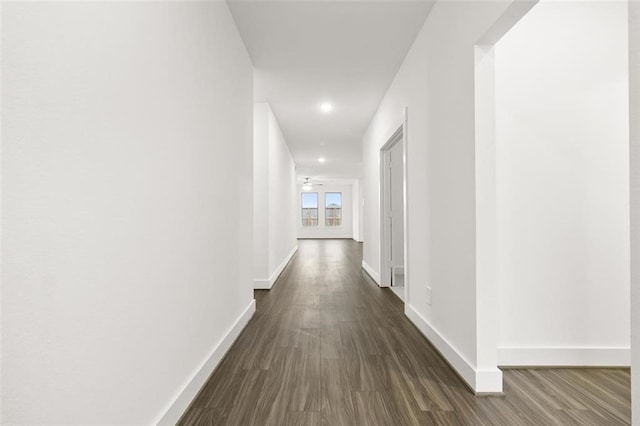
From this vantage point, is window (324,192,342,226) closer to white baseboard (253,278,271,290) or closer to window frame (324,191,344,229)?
window frame (324,191,344,229)

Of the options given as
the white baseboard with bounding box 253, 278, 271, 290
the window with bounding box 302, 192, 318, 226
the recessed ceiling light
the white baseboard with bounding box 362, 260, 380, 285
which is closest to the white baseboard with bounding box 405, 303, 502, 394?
the white baseboard with bounding box 362, 260, 380, 285

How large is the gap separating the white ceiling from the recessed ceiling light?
3.0 inches

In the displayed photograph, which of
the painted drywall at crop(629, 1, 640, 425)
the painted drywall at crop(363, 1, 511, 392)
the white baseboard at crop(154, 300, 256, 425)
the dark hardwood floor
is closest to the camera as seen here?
the painted drywall at crop(629, 1, 640, 425)

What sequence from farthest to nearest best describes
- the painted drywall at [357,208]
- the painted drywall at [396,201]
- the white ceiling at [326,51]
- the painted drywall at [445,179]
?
the painted drywall at [357,208] < the painted drywall at [396,201] < the white ceiling at [326,51] < the painted drywall at [445,179]

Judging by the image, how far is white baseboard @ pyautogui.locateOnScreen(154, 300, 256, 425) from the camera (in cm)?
153

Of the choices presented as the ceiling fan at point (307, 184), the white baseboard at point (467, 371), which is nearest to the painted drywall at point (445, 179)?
the white baseboard at point (467, 371)

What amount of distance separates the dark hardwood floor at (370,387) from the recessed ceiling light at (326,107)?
3.18 metres

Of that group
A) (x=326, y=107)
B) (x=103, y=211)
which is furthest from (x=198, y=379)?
(x=326, y=107)

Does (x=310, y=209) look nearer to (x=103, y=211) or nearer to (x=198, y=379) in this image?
(x=198, y=379)

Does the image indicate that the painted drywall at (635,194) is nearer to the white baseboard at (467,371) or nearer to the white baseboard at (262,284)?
the white baseboard at (467,371)

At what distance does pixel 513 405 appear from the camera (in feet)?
5.74

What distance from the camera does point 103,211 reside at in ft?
3.48

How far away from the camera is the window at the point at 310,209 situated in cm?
1530

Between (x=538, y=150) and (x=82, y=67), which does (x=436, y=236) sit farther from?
(x=82, y=67)
